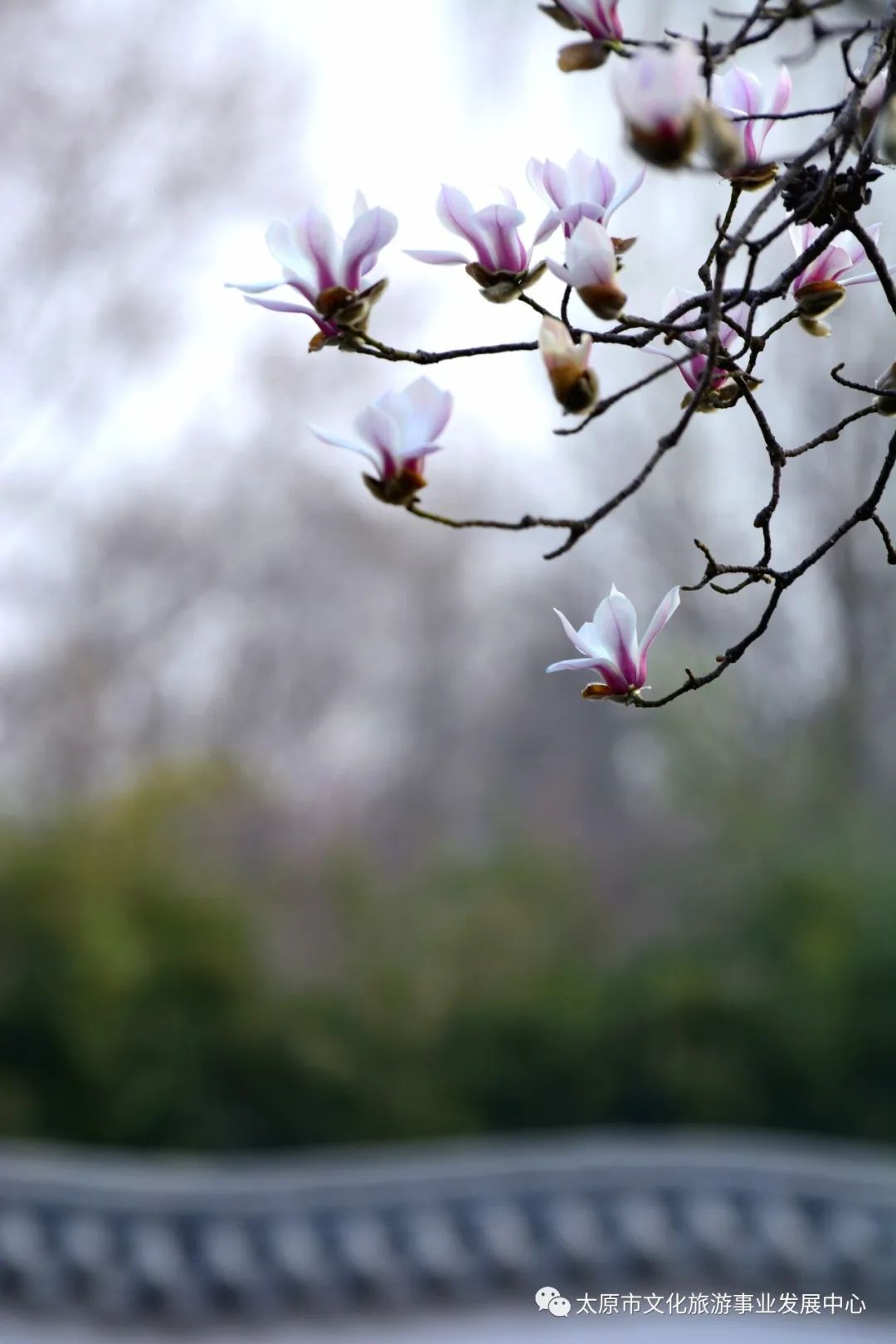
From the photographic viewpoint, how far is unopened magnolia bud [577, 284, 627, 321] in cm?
52

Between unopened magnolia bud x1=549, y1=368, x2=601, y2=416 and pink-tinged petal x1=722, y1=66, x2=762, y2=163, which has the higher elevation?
pink-tinged petal x1=722, y1=66, x2=762, y2=163

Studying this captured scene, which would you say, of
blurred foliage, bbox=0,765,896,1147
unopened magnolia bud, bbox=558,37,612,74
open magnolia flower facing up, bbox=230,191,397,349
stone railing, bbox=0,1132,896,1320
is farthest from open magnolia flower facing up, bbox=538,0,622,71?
blurred foliage, bbox=0,765,896,1147

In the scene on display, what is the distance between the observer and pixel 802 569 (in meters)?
0.53

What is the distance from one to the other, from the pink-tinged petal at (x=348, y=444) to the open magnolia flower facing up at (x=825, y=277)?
0.67 feet

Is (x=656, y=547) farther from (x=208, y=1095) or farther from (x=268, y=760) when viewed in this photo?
(x=208, y=1095)

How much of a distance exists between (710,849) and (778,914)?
44cm

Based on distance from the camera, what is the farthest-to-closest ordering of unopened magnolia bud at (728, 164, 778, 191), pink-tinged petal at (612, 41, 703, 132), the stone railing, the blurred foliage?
the blurred foliage, the stone railing, unopened magnolia bud at (728, 164, 778, 191), pink-tinged petal at (612, 41, 703, 132)

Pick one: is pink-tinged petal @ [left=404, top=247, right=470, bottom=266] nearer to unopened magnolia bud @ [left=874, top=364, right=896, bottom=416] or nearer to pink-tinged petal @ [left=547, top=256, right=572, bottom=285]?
pink-tinged petal @ [left=547, top=256, right=572, bottom=285]

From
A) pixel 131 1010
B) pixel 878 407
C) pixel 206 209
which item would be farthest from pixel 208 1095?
pixel 206 209

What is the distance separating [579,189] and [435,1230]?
241 cm

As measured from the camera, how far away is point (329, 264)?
1.80 ft

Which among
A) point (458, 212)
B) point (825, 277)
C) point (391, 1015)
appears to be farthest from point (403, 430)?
point (391, 1015)

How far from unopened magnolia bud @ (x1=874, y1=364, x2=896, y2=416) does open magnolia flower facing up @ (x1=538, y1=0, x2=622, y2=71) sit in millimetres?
171

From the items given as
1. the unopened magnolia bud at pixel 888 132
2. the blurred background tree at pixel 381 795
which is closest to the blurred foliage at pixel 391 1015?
the blurred background tree at pixel 381 795
